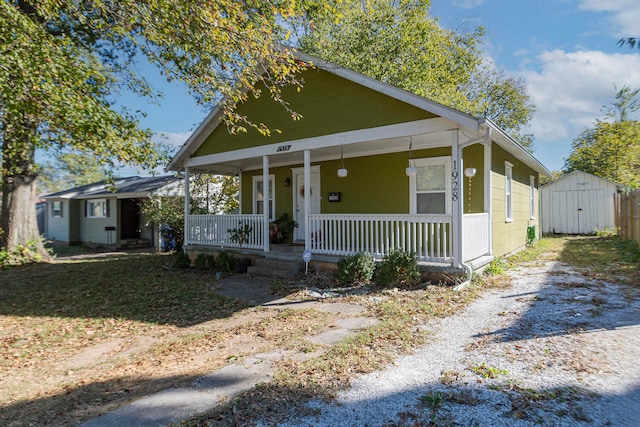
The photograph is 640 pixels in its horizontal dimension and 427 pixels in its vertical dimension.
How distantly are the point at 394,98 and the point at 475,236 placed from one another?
3.42 m

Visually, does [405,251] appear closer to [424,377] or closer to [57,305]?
[424,377]

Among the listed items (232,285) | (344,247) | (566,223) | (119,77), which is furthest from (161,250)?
(566,223)

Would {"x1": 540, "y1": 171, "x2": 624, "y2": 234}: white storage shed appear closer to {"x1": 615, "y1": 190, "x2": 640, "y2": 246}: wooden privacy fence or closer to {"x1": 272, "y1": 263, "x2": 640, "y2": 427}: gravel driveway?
{"x1": 615, "y1": 190, "x2": 640, "y2": 246}: wooden privacy fence

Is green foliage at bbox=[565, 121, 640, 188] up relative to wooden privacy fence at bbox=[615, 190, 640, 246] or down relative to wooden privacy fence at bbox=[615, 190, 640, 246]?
up

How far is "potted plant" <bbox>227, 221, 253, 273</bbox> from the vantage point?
31.8 feet

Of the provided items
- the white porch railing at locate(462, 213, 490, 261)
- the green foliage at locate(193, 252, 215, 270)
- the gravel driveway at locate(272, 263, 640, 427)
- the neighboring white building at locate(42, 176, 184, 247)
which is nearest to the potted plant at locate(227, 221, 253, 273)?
the green foliage at locate(193, 252, 215, 270)

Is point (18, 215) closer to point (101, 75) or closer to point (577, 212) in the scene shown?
point (101, 75)

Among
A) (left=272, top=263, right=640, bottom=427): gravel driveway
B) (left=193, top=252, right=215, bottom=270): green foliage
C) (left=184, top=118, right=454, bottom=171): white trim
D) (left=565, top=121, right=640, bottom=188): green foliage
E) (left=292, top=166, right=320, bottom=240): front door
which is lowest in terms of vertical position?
(left=272, top=263, right=640, bottom=427): gravel driveway

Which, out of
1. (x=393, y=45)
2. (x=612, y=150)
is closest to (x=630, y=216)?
(x=393, y=45)

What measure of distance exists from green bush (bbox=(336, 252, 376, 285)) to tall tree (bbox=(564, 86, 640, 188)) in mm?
19641

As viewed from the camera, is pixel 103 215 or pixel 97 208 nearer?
pixel 103 215

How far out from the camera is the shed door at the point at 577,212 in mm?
17938

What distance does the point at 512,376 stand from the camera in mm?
3234

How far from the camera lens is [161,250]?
16.2m
